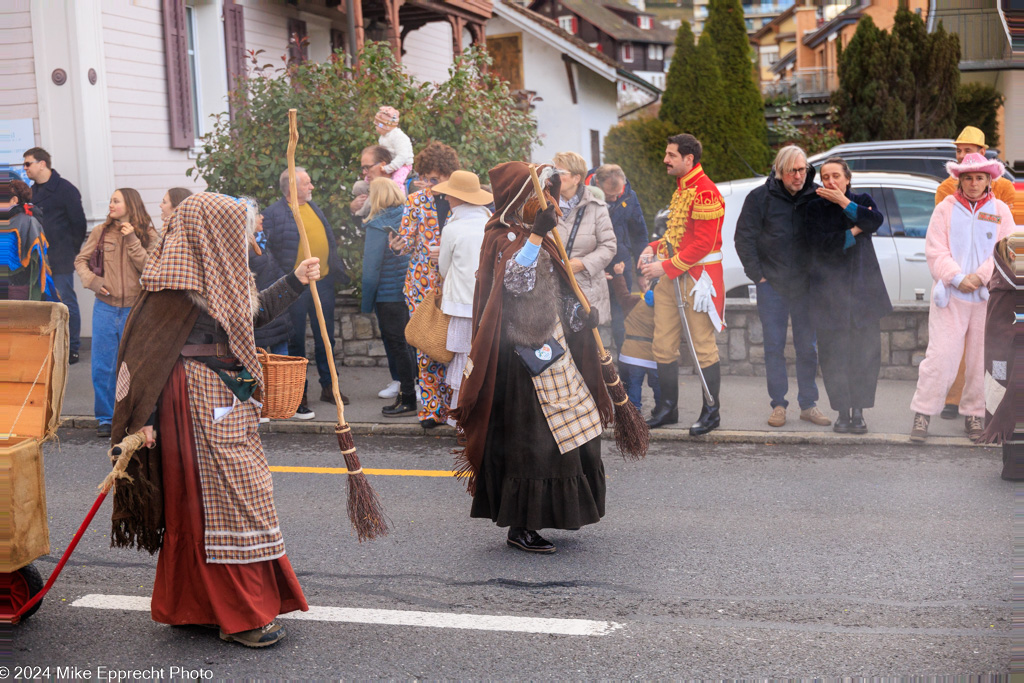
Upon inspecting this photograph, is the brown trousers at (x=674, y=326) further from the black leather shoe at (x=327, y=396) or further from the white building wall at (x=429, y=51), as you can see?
the white building wall at (x=429, y=51)

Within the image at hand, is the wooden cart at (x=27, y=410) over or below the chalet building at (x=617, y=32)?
below

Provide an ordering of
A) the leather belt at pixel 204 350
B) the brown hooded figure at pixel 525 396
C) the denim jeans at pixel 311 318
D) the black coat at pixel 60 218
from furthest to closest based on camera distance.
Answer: the black coat at pixel 60 218 → the denim jeans at pixel 311 318 → the brown hooded figure at pixel 525 396 → the leather belt at pixel 204 350

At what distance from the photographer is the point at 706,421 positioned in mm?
8086

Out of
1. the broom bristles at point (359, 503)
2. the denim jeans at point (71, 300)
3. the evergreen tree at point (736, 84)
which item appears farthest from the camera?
the evergreen tree at point (736, 84)

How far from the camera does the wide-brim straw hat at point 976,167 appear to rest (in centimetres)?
733

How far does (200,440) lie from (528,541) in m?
1.91

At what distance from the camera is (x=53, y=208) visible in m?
11.2

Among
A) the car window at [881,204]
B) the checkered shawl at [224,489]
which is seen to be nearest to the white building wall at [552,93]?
the car window at [881,204]

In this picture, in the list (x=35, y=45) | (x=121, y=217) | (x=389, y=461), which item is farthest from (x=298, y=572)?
(x=35, y=45)

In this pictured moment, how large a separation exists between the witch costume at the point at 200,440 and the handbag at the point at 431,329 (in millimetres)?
3311

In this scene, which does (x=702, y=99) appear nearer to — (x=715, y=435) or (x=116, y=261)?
(x=715, y=435)

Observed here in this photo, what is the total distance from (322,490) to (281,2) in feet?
41.3

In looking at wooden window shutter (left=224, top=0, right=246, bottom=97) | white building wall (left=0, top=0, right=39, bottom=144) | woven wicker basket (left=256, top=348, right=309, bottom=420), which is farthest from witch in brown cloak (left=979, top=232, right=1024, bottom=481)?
wooden window shutter (left=224, top=0, right=246, bottom=97)

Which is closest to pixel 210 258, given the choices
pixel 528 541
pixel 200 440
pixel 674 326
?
pixel 200 440
